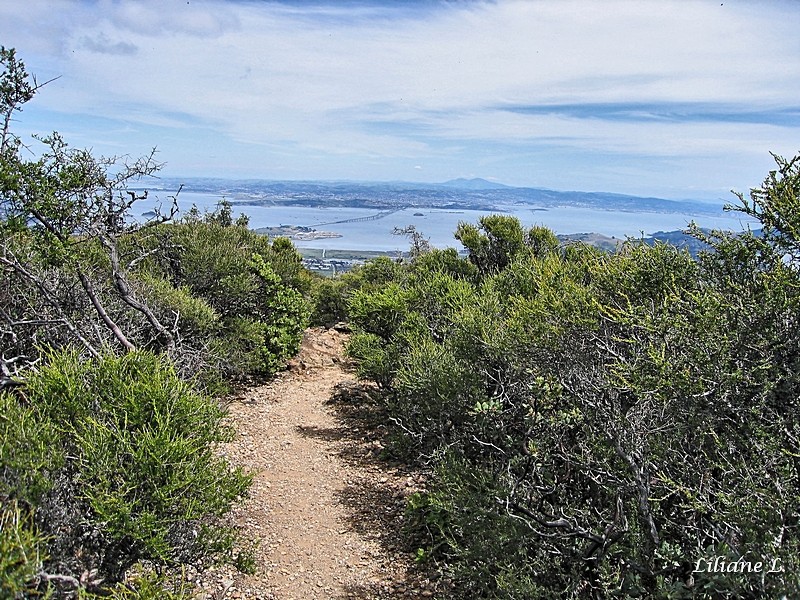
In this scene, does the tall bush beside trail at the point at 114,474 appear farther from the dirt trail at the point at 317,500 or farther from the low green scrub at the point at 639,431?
the low green scrub at the point at 639,431

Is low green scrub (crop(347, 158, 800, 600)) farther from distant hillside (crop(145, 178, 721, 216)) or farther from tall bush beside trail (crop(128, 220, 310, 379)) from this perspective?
distant hillside (crop(145, 178, 721, 216))

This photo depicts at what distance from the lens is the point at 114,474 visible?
192 inches

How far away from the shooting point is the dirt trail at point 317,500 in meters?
7.29

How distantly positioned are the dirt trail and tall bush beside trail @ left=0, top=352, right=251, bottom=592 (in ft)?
6.61

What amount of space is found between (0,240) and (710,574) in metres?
10.7

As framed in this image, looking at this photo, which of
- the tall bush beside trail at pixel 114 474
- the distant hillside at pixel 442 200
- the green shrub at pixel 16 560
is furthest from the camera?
the distant hillside at pixel 442 200

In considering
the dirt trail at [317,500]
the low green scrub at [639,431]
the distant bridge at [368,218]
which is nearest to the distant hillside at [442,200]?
the distant bridge at [368,218]

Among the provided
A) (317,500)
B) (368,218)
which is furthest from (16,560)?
(368,218)

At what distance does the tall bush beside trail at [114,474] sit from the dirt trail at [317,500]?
2.02m

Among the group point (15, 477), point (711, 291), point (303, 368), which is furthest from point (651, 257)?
point (303, 368)

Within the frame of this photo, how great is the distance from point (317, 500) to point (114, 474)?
5338mm

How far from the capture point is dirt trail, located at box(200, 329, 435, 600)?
23.9ft

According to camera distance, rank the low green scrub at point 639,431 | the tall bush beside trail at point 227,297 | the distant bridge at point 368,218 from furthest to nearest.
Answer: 1. the distant bridge at point 368,218
2. the tall bush beside trail at point 227,297
3. the low green scrub at point 639,431

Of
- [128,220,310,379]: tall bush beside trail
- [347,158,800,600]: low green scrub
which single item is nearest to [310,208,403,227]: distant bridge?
[128,220,310,379]: tall bush beside trail
